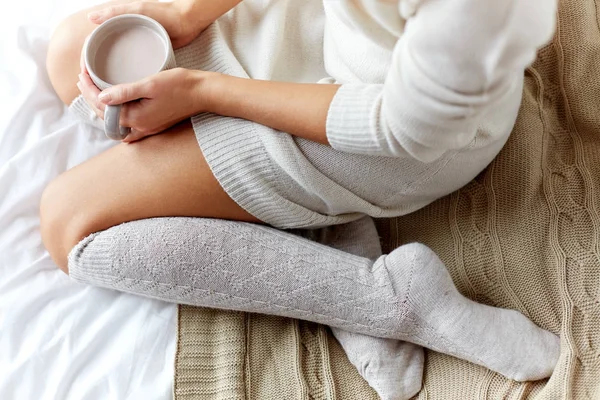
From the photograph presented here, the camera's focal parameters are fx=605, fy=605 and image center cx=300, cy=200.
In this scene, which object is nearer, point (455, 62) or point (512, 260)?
point (455, 62)

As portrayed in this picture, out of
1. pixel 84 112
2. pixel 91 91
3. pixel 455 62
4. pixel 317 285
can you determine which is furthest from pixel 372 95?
pixel 84 112

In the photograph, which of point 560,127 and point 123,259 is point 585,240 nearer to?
point 560,127

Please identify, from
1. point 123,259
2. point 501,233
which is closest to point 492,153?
point 501,233

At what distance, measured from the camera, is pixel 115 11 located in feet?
2.78

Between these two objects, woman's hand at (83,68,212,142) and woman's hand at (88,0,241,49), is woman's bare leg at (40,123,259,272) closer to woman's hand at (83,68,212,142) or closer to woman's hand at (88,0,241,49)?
woman's hand at (83,68,212,142)

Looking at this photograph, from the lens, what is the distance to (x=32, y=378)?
803 millimetres

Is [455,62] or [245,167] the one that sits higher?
[455,62]

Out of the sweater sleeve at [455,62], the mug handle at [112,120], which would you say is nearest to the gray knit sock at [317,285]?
the mug handle at [112,120]

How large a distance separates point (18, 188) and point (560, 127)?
82 cm

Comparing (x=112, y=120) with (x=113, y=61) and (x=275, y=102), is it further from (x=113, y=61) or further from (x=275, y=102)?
(x=275, y=102)

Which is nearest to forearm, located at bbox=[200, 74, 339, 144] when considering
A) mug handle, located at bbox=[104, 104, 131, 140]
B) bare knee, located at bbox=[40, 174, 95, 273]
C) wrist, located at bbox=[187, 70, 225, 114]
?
wrist, located at bbox=[187, 70, 225, 114]

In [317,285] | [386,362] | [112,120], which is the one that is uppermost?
[112,120]

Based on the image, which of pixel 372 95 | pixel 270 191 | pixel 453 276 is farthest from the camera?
pixel 453 276

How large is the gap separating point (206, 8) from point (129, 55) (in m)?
0.14
